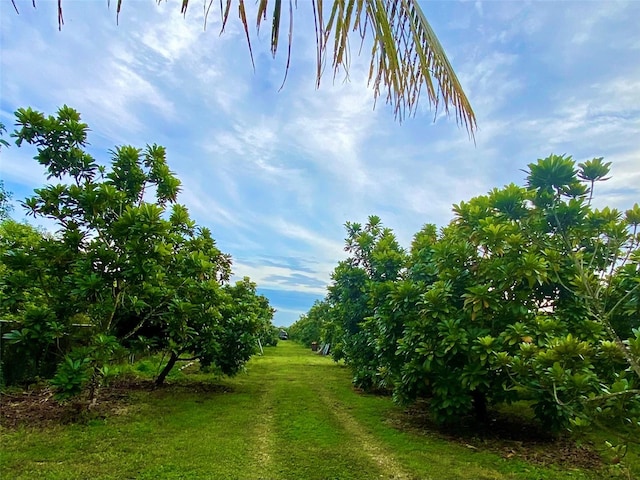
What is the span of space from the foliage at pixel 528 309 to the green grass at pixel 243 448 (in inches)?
28.9

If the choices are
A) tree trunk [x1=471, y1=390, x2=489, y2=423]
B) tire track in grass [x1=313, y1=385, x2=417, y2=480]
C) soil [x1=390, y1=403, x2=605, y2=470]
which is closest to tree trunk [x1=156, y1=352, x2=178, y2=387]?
tire track in grass [x1=313, y1=385, x2=417, y2=480]

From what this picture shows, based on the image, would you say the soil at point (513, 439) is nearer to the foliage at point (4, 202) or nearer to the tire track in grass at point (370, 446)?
the tire track in grass at point (370, 446)

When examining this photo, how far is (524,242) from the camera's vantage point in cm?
461

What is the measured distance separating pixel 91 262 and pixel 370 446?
4.45 metres

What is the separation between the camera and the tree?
1474 millimetres

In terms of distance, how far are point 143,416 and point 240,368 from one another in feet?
9.48

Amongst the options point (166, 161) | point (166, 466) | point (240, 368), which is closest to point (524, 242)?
point (166, 466)

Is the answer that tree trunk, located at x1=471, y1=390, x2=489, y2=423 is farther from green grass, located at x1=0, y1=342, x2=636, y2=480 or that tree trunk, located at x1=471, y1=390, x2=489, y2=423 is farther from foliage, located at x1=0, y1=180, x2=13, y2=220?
foliage, located at x1=0, y1=180, x2=13, y2=220

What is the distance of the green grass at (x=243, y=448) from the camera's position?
354cm

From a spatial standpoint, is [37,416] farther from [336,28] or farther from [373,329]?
[336,28]

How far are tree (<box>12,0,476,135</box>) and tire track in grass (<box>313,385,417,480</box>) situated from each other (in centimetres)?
331

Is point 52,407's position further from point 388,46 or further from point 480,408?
point 388,46

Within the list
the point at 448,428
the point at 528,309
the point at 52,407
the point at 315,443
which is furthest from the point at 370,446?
the point at 52,407

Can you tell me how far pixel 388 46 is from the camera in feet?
5.54
